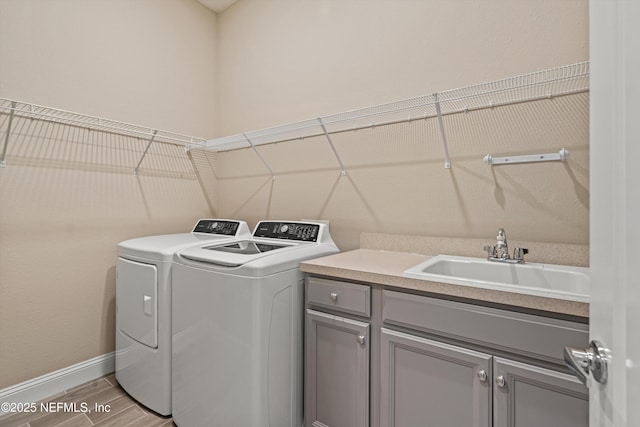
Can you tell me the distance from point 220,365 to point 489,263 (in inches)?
52.7

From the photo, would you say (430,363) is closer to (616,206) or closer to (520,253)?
(520,253)

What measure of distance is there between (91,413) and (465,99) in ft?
8.77

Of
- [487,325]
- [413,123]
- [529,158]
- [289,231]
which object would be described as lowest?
[487,325]

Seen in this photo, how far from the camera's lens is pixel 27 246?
6.09 ft

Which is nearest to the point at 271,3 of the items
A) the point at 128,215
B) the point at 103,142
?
the point at 103,142

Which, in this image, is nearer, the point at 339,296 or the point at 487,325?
the point at 487,325

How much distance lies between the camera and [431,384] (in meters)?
1.17

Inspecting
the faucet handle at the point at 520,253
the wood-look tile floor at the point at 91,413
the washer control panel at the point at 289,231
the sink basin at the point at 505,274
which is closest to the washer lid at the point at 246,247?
the washer control panel at the point at 289,231

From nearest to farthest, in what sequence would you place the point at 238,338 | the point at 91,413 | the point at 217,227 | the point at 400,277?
the point at 400,277
the point at 238,338
the point at 91,413
the point at 217,227

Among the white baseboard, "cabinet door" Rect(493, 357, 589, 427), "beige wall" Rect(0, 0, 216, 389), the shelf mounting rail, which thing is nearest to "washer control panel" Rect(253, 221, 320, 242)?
the shelf mounting rail

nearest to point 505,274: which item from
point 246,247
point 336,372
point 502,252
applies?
point 502,252

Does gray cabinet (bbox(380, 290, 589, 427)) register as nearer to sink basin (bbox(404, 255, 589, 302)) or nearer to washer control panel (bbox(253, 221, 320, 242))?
sink basin (bbox(404, 255, 589, 302))

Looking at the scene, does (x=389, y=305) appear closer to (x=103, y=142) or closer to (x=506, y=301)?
(x=506, y=301)

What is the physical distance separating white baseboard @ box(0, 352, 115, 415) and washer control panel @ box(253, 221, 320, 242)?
1346 millimetres
